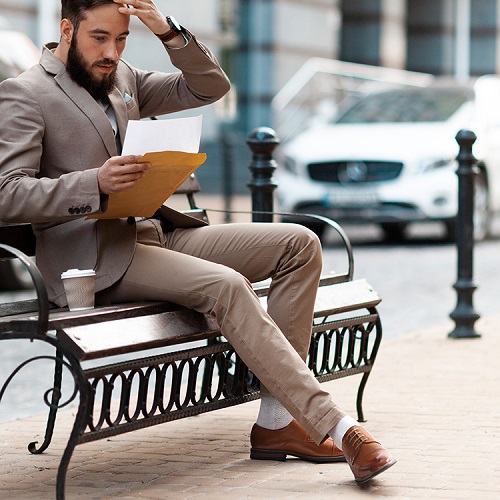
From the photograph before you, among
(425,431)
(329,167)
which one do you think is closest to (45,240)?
(425,431)

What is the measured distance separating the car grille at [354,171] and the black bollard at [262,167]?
6.61 m

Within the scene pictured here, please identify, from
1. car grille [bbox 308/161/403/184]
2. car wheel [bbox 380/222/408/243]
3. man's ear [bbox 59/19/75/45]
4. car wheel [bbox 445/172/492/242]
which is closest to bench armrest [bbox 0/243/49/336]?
man's ear [bbox 59/19/75/45]

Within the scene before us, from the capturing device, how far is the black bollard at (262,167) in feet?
22.5

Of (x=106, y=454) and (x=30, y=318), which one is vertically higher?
(x=30, y=318)

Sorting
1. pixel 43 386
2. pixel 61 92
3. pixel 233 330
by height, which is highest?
pixel 61 92

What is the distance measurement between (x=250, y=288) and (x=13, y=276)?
5.96 meters

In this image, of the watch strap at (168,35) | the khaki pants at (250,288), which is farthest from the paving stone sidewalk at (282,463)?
the watch strap at (168,35)

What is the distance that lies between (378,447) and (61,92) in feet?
5.15

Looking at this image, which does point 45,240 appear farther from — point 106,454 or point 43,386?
point 43,386

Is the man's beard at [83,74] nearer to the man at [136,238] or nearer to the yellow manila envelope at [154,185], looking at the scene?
the man at [136,238]

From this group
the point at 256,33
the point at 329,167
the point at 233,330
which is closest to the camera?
the point at 233,330

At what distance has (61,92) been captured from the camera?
4418 mm

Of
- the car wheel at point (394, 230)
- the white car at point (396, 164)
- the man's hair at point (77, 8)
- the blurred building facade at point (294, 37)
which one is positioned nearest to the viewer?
the man's hair at point (77, 8)

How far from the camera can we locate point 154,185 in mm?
4246
